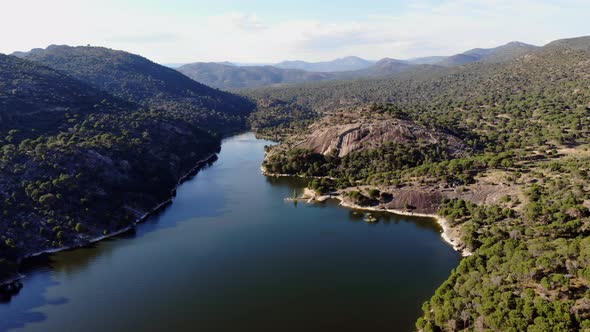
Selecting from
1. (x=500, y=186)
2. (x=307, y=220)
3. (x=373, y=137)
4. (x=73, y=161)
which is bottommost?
(x=307, y=220)

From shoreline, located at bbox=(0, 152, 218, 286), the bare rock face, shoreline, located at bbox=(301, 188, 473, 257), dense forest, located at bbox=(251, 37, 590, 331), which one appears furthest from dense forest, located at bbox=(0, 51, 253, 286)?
the bare rock face

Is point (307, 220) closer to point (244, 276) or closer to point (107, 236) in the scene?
point (244, 276)

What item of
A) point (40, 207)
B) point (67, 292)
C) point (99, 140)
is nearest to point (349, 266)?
point (67, 292)

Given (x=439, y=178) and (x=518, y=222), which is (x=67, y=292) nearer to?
(x=518, y=222)

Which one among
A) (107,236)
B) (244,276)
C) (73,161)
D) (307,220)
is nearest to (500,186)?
(307,220)

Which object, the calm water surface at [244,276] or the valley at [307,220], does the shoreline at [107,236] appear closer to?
the valley at [307,220]

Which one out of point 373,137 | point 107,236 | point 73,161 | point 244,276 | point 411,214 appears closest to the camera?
point 244,276

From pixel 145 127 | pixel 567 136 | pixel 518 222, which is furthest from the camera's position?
pixel 145 127
